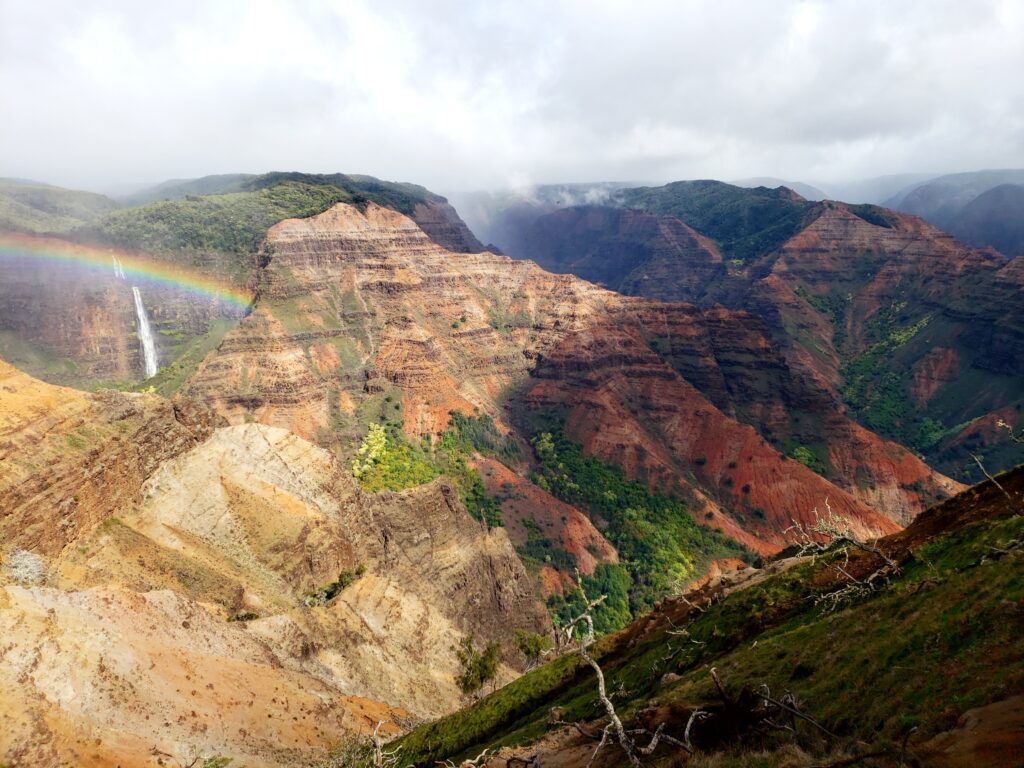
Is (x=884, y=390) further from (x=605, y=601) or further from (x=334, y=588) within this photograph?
(x=334, y=588)

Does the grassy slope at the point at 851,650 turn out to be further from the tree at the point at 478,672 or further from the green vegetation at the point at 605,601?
the green vegetation at the point at 605,601

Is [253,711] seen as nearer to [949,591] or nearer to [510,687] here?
[510,687]

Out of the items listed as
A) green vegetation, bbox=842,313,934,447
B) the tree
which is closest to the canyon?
green vegetation, bbox=842,313,934,447

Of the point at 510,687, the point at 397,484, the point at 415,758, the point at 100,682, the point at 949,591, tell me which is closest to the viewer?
the point at 949,591

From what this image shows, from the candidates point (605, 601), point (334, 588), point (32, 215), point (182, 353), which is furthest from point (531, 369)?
point (32, 215)

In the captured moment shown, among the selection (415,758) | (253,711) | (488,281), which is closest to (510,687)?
(415,758)

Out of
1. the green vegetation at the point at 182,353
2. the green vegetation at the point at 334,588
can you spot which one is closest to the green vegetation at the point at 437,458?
the green vegetation at the point at 334,588

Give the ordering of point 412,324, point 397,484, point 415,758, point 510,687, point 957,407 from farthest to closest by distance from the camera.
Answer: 1. point 957,407
2. point 412,324
3. point 397,484
4. point 510,687
5. point 415,758

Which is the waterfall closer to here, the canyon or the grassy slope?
the canyon
